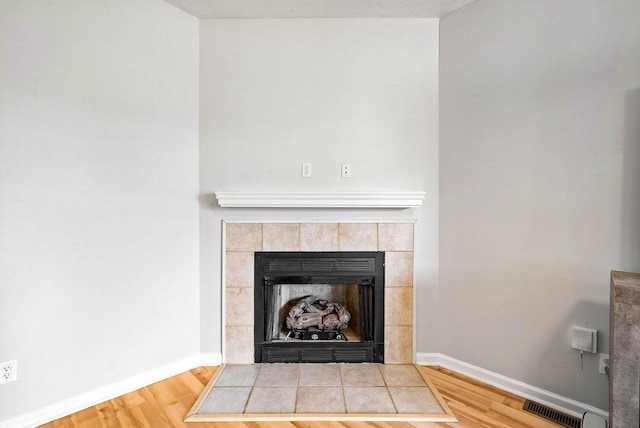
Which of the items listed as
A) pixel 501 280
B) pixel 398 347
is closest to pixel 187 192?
pixel 398 347

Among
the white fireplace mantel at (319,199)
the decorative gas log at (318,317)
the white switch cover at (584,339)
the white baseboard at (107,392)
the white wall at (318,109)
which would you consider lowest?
the white baseboard at (107,392)

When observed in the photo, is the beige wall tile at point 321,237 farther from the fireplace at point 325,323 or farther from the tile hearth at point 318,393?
the tile hearth at point 318,393

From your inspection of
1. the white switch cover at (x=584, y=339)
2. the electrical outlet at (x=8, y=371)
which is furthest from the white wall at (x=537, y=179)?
the electrical outlet at (x=8, y=371)

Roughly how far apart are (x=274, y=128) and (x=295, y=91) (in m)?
0.28

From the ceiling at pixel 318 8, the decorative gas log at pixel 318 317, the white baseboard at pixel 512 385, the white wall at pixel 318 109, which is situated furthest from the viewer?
the decorative gas log at pixel 318 317

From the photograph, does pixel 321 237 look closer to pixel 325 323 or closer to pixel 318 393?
pixel 325 323

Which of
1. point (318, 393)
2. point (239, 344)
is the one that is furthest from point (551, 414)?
point (239, 344)

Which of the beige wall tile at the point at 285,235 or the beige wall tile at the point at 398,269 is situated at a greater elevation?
the beige wall tile at the point at 285,235

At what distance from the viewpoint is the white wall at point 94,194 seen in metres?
1.53

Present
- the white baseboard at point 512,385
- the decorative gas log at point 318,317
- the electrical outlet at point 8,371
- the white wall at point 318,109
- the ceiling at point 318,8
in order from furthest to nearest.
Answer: the decorative gas log at point 318,317 → the white wall at point 318,109 → the ceiling at point 318,8 → the white baseboard at point 512,385 → the electrical outlet at point 8,371

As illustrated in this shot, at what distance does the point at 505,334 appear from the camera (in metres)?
1.89

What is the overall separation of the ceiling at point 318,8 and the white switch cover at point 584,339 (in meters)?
1.95

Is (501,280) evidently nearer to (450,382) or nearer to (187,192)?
(450,382)

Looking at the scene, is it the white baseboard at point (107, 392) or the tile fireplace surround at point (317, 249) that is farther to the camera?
the tile fireplace surround at point (317, 249)
